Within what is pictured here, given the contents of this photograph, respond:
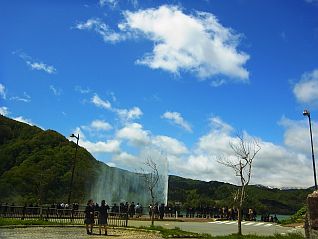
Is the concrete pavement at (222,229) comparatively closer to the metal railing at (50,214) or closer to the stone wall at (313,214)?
the metal railing at (50,214)

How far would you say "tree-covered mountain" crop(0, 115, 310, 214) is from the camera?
7925 centimetres

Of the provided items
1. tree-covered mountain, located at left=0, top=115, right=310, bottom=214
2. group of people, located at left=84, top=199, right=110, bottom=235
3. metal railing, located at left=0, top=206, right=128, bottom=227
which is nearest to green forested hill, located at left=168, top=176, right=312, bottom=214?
tree-covered mountain, located at left=0, top=115, right=310, bottom=214

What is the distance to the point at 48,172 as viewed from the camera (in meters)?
83.3

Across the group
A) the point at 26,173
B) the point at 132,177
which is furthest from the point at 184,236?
the point at 132,177

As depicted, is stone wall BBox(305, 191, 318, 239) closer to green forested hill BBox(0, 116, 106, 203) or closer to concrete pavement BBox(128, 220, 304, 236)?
concrete pavement BBox(128, 220, 304, 236)

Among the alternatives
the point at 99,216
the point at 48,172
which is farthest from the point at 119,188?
the point at 99,216

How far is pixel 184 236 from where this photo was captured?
1869 cm

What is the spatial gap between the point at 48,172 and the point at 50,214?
52.0 meters

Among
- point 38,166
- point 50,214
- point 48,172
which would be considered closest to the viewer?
point 50,214

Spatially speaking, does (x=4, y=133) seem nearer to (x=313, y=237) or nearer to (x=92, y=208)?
(x=92, y=208)

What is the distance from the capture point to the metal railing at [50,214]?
28.1 m

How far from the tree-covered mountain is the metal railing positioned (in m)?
32.9

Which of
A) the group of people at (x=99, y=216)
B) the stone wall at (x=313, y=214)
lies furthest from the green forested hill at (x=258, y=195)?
the stone wall at (x=313, y=214)

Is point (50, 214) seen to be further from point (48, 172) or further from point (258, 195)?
point (258, 195)
